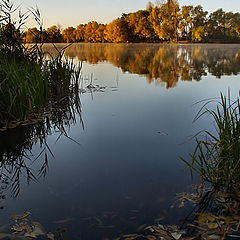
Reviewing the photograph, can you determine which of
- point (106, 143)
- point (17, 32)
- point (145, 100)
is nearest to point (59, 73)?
point (17, 32)

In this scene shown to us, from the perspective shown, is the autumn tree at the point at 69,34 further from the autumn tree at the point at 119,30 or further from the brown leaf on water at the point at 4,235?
the brown leaf on water at the point at 4,235

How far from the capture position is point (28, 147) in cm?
380

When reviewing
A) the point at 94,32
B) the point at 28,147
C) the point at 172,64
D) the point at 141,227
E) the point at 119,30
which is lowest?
the point at 141,227

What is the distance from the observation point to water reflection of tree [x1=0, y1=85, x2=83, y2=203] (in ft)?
9.70

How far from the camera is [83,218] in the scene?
223cm

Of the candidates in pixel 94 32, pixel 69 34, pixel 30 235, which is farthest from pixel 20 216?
pixel 69 34

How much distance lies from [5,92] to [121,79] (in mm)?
6983

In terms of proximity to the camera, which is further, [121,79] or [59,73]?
[121,79]

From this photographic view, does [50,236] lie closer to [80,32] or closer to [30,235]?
[30,235]

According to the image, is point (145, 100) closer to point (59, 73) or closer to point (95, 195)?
point (59, 73)

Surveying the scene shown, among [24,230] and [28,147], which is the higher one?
[28,147]

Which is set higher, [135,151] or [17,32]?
[17,32]

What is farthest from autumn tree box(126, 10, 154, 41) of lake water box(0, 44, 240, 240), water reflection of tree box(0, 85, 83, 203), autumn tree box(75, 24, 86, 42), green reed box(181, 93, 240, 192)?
green reed box(181, 93, 240, 192)

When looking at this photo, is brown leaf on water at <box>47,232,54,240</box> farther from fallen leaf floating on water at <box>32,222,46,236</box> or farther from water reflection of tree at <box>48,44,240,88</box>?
water reflection of tree at <box>48,44,240,88</box>
